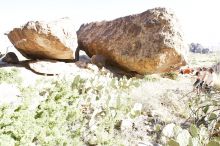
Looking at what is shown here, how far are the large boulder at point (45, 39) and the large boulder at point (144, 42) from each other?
1850 millimetres

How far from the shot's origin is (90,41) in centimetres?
1677

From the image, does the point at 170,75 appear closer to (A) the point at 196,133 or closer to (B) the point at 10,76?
(B) the point at 10,76

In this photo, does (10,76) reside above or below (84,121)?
above

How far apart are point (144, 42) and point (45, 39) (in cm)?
442

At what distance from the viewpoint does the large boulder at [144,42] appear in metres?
15.1

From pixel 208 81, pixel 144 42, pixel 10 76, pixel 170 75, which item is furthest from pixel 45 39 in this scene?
pixel 170 75

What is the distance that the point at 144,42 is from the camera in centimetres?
1541

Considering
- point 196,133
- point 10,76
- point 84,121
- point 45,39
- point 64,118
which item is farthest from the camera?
point 45,39

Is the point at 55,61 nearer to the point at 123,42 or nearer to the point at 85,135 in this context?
the point at 123,42

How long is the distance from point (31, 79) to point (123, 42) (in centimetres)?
488

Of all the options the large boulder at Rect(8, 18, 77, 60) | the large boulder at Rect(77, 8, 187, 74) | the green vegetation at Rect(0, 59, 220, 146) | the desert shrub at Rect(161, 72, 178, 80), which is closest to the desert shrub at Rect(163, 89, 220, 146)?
the green vegetation at Rect(0, 59, 220, 146)

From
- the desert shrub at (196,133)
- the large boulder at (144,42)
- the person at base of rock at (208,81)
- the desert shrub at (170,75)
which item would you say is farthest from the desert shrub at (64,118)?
the desert shrub at (170,75)

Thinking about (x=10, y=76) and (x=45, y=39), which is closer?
(x=10, y=76)

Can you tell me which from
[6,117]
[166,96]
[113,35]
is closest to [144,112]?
[166,96]
